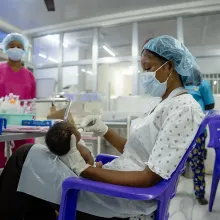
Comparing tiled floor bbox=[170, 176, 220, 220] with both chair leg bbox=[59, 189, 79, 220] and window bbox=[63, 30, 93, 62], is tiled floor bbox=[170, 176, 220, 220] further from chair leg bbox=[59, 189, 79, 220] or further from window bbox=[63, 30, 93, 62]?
window bbox=[63, 30, 93, 62]

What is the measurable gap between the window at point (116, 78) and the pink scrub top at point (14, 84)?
2995 mm

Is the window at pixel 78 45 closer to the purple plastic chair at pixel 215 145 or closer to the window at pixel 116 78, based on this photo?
the window at pixel 116 78

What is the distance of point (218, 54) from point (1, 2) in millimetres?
3903

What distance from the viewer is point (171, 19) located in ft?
14.2

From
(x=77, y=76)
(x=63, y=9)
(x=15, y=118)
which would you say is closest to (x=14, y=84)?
(x=15, y=118)

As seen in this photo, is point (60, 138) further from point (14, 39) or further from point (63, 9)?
point (63, 9)

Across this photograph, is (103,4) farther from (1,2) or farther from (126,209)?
(126,209)

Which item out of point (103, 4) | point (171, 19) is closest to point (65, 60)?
point (103, 4)

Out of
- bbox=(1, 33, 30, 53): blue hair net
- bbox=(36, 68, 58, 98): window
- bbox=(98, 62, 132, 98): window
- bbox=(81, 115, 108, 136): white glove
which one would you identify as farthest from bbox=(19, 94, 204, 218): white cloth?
bbox=(36, 68, 58, 98): window

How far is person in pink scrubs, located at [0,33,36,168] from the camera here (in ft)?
5.70

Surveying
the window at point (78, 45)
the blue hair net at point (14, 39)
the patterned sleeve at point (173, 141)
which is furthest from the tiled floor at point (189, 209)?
the window at point (78, 45)

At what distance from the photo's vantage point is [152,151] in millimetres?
743

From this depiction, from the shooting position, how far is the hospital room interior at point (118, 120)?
72cm

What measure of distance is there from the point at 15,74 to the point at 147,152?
1.34 metres
